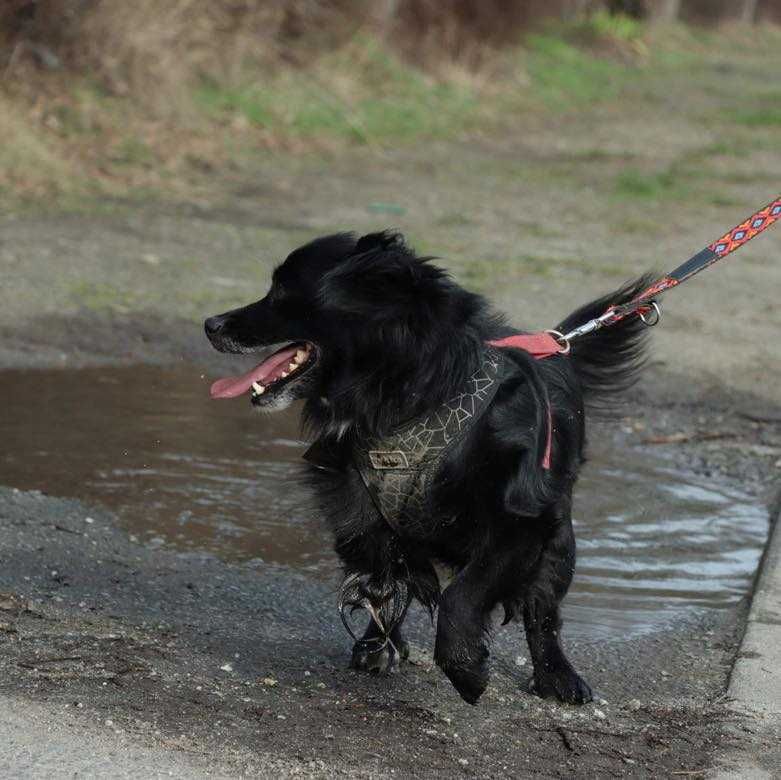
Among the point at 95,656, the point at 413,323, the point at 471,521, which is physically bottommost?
the point at 95,656

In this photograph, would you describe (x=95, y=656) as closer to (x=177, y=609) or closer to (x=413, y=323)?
(x=177, y=609)

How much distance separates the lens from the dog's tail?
4836mm

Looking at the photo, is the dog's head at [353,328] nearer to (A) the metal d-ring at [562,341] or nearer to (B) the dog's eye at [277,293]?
(B) the dog's eye at [277,293]

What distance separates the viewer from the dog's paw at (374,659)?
4168 mm

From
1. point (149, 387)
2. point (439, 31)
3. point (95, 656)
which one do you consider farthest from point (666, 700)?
point (439, 31)

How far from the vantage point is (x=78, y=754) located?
3283 millimetres

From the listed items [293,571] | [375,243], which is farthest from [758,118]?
[375,243]

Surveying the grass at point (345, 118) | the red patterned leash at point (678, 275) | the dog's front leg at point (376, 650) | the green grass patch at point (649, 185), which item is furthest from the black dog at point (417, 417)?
the green grass patch at point (649, 185)

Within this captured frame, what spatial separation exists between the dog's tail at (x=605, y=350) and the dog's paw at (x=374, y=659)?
3.92ft

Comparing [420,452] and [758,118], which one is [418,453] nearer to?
[420,452]

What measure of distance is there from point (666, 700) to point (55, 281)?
5.63 metres

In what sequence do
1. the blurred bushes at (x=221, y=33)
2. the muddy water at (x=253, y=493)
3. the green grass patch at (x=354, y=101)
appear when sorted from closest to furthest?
the muddy water at (x=253, y=493)
the blurred bushes at (x=221, y=33)
the green grass patch at (x=354, y=101)

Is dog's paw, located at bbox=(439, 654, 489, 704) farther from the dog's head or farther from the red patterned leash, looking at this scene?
the red patterned leash

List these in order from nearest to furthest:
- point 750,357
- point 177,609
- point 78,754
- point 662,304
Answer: point 78,754 < point 177,609 < point 750,357 < point 662,304
